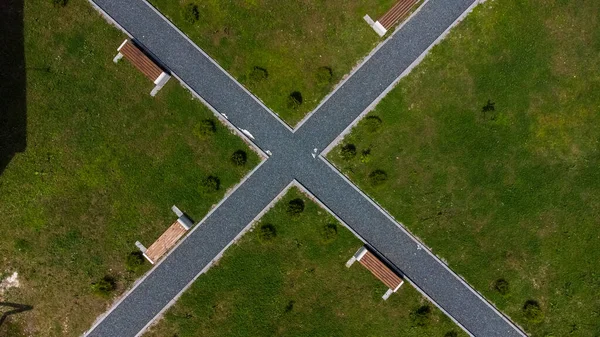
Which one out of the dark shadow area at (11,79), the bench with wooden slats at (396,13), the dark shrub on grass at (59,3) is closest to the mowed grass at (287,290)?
the bench with wooden slats at (396,13)

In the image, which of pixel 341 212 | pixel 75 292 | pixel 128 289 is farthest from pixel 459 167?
pixel 75 292

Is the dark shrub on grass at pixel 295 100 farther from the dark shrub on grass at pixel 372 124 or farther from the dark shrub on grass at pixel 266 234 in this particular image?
the dark shrub on grass at pixel 266 234

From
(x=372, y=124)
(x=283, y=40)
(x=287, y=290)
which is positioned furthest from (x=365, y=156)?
(x=287, y=290)

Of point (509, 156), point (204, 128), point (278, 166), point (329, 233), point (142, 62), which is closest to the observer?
point (142, 62)

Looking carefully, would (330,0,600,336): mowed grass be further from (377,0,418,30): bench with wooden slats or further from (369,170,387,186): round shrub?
(377,0,418,30): bench with wooden slats

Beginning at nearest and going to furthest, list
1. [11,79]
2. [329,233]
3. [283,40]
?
1. [11,79]
2. [329,233]
3. [283,40]

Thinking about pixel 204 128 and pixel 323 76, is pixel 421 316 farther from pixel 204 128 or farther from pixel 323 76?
pixel 204 128

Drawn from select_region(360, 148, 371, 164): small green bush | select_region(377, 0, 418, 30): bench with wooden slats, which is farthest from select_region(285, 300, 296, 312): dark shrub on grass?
select_region(377, 0, 418, 30): bench with wooden slats

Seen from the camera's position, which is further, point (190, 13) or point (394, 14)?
point (394, 14)
